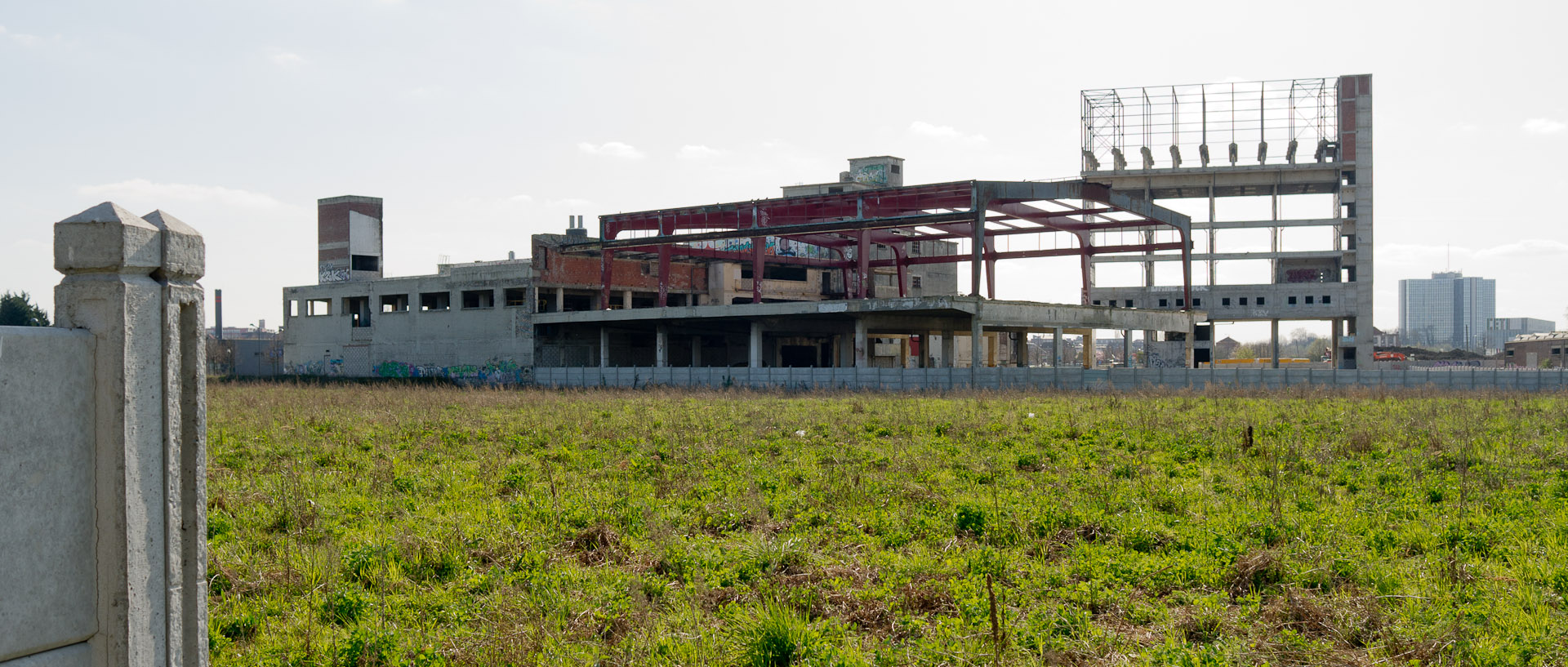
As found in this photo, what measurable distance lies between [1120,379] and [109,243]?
33.8 meters

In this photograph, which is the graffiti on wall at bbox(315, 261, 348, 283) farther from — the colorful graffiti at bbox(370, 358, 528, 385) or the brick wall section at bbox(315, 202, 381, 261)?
the colorful graffiti at bbox(370, 358, 528, 385)

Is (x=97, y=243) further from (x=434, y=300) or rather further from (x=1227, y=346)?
(x=1227, y=346)

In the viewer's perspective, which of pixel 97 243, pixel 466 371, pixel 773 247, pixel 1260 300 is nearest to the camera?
pixel 97 243

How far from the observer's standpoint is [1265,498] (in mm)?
10664

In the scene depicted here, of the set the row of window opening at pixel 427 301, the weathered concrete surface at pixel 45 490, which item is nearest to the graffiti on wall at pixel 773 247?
the row of window opening at pixel 427 301

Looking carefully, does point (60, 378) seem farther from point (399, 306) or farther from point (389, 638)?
point (399, 306)

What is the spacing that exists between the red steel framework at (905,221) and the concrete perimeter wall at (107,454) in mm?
41024

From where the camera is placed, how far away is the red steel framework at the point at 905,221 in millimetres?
44062

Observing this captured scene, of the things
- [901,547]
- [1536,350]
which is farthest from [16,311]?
[1536,350]

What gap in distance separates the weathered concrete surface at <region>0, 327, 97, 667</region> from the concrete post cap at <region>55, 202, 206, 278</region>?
31 cm

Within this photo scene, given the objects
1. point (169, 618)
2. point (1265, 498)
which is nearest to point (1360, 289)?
point (1265, 498)

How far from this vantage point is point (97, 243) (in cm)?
420

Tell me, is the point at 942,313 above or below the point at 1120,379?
above

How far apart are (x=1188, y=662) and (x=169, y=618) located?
5615 mm
